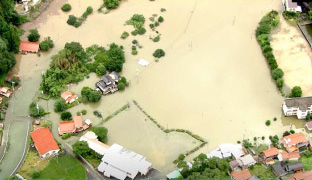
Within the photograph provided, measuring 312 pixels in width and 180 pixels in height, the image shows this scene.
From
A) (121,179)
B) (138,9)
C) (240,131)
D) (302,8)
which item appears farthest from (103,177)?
(302,8)

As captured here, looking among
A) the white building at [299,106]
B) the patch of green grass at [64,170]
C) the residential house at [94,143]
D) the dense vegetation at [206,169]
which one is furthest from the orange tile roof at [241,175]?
the patch of green grass at [64,170]

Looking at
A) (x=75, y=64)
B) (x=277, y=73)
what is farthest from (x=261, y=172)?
(x=75, y=64)

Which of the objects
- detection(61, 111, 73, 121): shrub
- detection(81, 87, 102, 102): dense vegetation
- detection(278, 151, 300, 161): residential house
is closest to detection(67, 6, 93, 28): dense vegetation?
→ detection(81, 87, 102, 102): dense vegetation

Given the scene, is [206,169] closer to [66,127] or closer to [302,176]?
[302,176]

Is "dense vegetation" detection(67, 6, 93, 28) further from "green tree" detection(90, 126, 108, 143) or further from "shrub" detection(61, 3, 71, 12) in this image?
"green tree" detection(90, 126, 108, 143)

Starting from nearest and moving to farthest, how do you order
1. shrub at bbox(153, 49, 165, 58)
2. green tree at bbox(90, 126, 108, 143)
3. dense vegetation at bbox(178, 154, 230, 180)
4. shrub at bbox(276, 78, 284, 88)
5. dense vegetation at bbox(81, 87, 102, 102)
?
dense vegetation at bbox(178, 154, 230, 180), green tree at bbox(90, 126, 108, 143), dense vegetation at bbox(81, 87, 102, 102), shrub at bbox(276, 78, 284, 88), shrub at bbox(153, 49, 165, 58)

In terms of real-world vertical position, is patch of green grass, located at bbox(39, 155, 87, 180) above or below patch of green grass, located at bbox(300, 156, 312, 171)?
below
